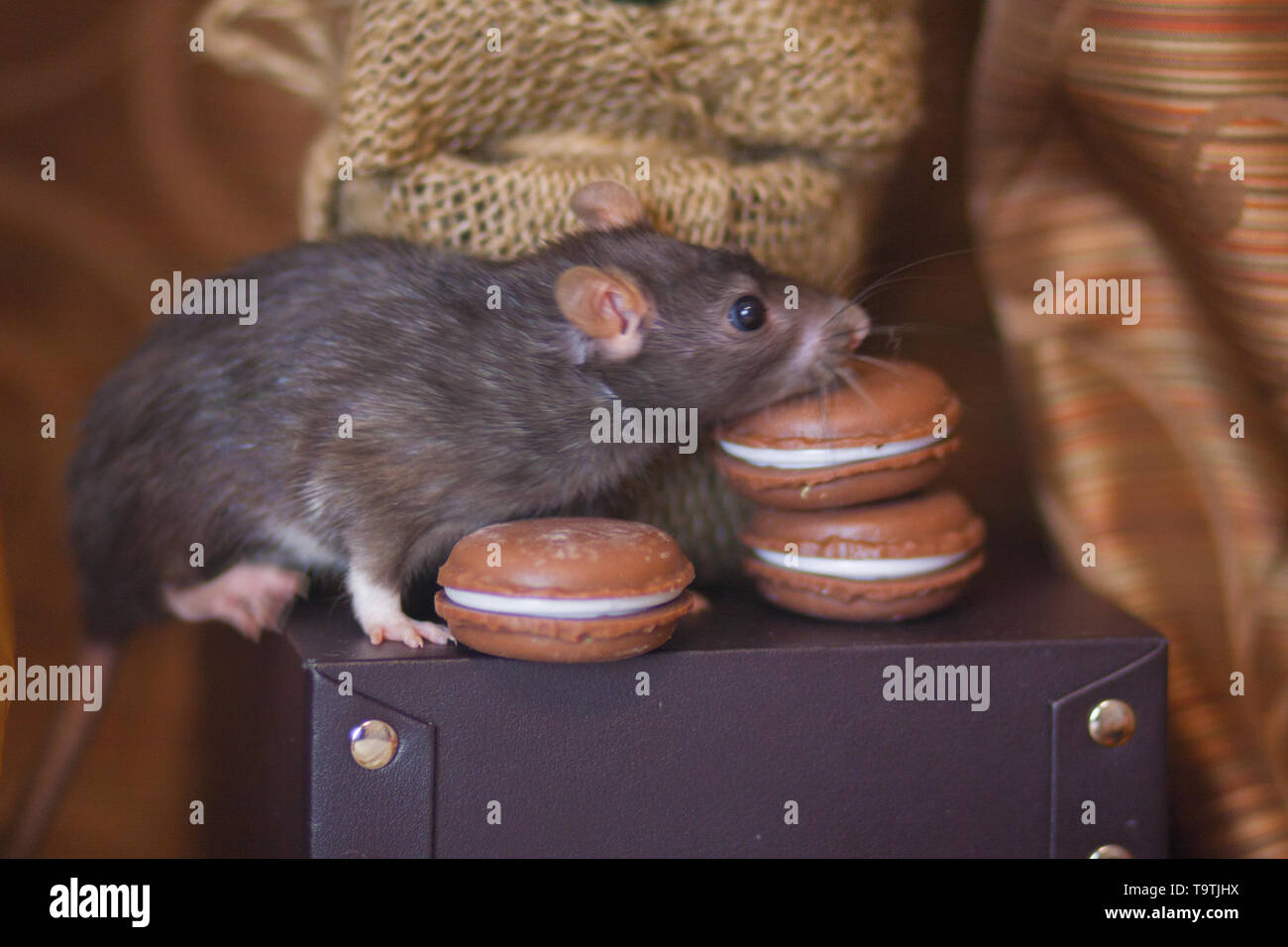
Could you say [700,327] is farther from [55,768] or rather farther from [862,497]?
[55,768]

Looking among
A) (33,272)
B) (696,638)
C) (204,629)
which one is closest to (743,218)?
(696,638)

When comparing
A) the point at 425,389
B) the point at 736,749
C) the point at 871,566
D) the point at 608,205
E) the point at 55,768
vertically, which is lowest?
the point at 55,768

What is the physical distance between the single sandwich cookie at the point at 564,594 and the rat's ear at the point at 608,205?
268mm

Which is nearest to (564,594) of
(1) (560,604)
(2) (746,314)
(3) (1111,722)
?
(1) (560,604)

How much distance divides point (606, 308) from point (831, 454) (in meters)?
0.19

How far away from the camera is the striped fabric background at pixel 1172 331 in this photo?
866 mm

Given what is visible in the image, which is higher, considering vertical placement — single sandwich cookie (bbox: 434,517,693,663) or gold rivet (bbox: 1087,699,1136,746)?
single sandwich cookie (bbox: 434,517,693,663)

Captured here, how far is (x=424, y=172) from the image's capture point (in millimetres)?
912

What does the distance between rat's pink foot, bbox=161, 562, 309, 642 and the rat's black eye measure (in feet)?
1.34

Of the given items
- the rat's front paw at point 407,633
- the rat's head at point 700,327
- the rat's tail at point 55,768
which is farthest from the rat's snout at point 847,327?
the rat's tail at point 55,768

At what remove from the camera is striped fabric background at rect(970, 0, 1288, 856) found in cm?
87

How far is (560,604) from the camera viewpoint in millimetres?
709

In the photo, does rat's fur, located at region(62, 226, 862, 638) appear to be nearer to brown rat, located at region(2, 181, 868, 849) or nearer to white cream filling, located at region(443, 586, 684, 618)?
brown rat, located at region(2, 181, 868, 849)

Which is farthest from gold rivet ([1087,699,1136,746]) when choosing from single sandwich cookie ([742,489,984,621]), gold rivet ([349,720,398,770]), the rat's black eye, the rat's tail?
the rat's tail
